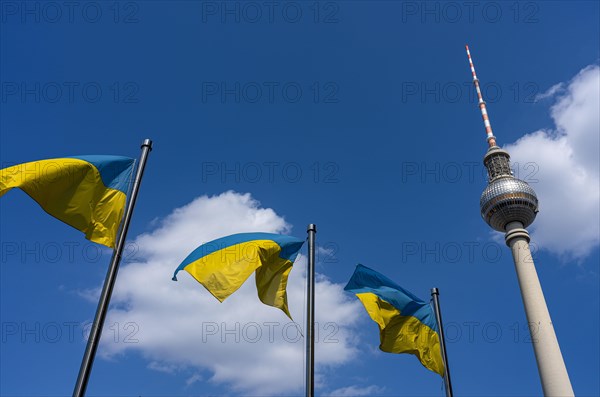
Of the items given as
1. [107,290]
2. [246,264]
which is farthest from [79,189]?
[246,264]

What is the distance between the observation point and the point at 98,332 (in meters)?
10.6

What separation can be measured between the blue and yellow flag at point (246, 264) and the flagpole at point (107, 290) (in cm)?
231

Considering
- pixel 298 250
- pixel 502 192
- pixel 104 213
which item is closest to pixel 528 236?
pixel 502 192

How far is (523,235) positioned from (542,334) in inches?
623

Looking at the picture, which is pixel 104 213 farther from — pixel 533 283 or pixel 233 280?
pixel 533 283

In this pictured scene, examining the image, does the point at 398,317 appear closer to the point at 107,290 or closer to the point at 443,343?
the point at 443,343

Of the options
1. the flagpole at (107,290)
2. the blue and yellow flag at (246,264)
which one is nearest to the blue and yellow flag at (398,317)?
the blue and yellow flag at (246,264)

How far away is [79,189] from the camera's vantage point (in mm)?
12891

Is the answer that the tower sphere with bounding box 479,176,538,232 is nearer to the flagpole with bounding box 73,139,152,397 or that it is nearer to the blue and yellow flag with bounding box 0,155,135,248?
the flagpole with bounding box 73,139,152,397

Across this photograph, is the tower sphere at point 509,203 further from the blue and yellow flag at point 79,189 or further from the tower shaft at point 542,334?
the blue and yellow flag at point 79,189

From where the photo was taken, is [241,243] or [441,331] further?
[441,331]

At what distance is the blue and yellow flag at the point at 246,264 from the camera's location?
14.3 meters

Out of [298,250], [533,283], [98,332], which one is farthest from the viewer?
[533,283]

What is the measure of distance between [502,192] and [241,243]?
62.0 m
